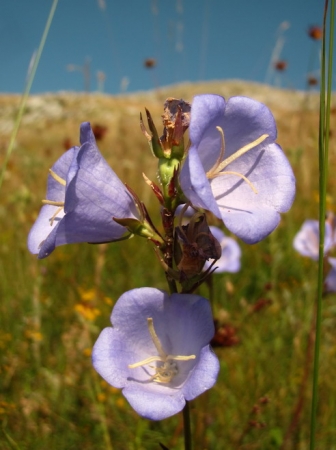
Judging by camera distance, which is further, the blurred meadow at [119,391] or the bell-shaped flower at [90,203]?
the blurred meadow at [119,391]

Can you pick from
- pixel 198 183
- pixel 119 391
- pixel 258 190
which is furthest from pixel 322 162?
pixel 119 391

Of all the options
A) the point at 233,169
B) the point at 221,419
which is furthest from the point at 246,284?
the point at 233,169

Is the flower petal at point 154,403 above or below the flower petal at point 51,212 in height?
below

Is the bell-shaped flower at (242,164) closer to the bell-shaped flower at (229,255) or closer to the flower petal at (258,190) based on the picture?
the flower petal at (258,190)

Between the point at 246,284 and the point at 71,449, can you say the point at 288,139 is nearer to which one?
the point at 246,284

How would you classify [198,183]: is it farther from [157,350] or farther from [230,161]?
[157,350]

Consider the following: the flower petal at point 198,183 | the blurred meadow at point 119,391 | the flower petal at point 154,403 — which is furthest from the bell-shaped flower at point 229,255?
the flower petal at point 198,183

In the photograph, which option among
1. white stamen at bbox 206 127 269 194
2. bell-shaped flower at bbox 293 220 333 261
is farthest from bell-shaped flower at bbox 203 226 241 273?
white stamen at bbox 206 127 269 194
